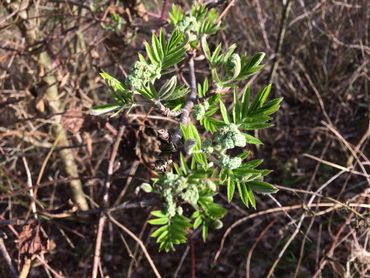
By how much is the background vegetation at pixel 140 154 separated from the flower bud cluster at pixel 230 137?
0.88ft

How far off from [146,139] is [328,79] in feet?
8.43

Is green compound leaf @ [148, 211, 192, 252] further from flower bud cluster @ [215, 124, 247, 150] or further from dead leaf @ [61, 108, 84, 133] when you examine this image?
dead leaf @ [61, 108, 84, 133]

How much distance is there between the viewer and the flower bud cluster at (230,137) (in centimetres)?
76

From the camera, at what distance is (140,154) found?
167cm

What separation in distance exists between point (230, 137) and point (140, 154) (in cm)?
94

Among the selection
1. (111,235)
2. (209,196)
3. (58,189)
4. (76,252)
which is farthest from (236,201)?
(209,196)

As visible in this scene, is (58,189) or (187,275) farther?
(58,189)

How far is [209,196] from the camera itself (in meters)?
0.86

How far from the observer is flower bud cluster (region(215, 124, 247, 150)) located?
2.49 feet

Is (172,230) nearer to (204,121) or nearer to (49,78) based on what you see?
(204,121)

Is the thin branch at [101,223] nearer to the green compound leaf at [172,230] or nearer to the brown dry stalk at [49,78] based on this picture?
the green compound leaf at [172,230]

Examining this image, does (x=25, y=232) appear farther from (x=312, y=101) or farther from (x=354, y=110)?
(x=354, y=110)

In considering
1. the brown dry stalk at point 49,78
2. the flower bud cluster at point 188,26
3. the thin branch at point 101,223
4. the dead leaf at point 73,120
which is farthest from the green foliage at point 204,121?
the brown dry stalk at point 49,78

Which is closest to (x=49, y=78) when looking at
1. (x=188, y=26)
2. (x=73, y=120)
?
(x=73, y=120)
